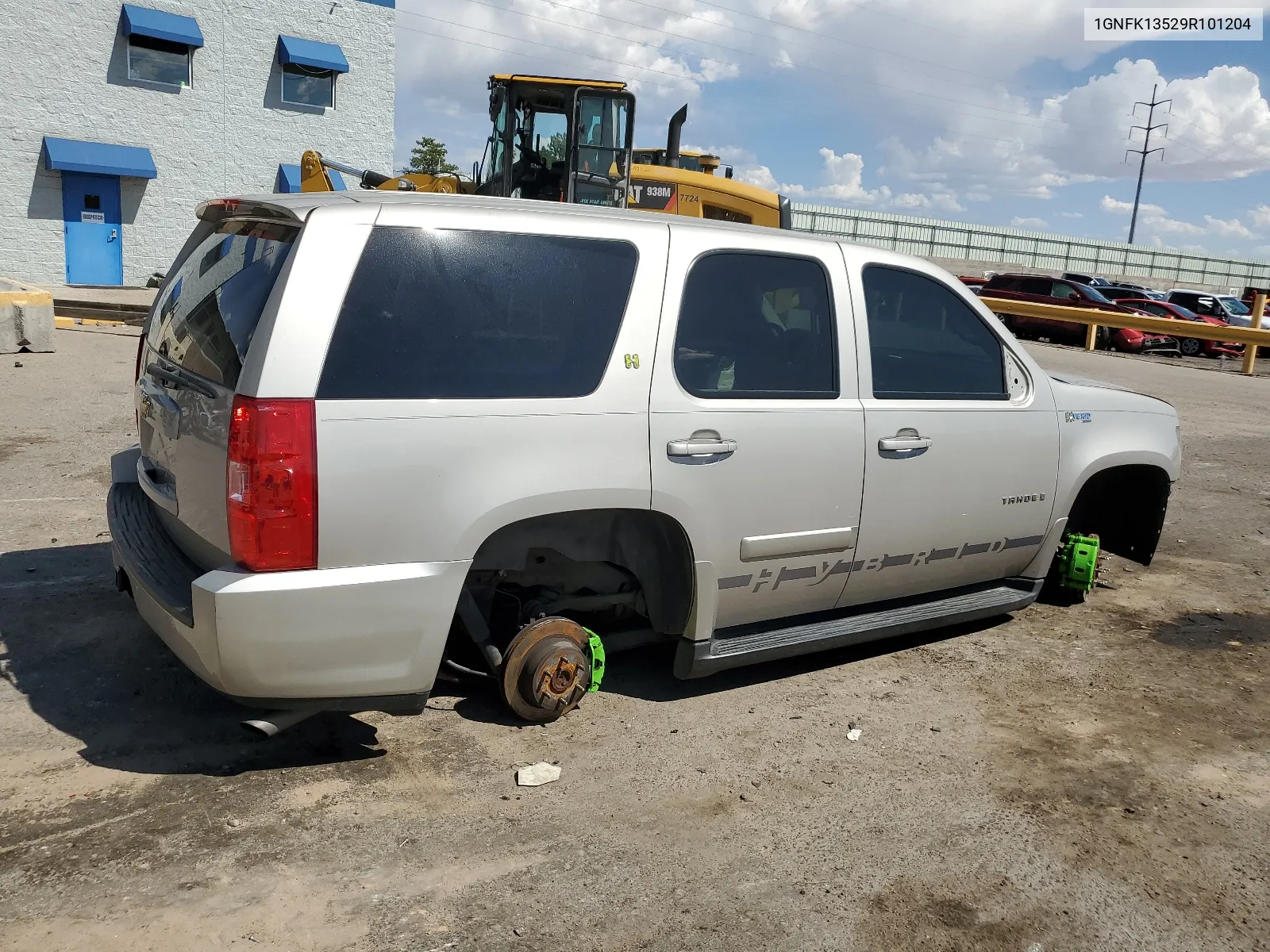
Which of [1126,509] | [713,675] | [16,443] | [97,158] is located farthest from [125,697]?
[97,158]

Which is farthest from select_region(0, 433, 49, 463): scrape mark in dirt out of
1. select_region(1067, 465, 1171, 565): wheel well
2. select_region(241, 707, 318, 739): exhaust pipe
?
select_region(1067, 465, 1171, 565): wheel well

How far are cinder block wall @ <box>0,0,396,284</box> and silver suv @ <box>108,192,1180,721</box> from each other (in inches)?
1037

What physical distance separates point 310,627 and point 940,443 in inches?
106

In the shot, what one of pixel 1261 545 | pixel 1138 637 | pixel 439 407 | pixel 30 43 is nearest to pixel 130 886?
pixel 439 407

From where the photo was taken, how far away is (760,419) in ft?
13.3

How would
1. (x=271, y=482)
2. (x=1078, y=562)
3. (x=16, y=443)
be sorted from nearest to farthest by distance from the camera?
(x=271, y=482) < (x=1078, y=562) < (x=16, y=443)

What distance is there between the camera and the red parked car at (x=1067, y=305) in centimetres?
2622

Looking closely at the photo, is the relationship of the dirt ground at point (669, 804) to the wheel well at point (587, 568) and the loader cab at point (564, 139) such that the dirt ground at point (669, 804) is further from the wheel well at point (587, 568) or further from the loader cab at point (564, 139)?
the loader cab at point (564, 139)

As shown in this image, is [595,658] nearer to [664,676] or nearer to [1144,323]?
[664,676]

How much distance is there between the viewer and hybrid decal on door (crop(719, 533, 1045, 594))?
13.8 feet

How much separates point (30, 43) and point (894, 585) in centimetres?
2856

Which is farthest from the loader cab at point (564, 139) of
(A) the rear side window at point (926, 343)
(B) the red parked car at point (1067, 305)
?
(B) the red parked car at point (1067, 305)

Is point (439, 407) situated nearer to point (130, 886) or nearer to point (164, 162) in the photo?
point (130, 886)

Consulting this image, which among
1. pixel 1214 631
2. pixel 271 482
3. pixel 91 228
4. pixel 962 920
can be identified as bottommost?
pixel 962 920
